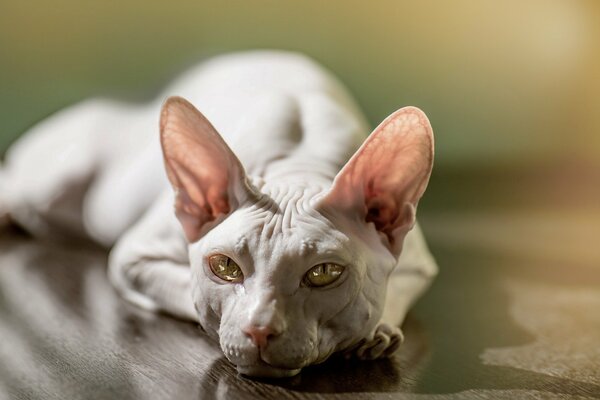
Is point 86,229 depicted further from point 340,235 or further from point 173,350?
point 340,235

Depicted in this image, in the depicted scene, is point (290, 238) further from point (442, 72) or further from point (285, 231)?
point (442, 72)

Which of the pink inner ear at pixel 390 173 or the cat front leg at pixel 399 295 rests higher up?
the pink inner ear at pixel 390 173

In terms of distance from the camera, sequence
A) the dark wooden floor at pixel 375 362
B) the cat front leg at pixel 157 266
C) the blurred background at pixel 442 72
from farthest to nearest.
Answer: the blurred background at pixel 442 72
the cat front leg at pixel 157 266
the dark wooden floor at pixel 375 362

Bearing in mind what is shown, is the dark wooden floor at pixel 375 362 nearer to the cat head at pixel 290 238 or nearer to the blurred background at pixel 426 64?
the cat head at pixel 290 238

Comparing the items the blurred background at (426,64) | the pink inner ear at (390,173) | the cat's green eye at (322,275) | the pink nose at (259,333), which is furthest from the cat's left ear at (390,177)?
the blurred background at (426,64)

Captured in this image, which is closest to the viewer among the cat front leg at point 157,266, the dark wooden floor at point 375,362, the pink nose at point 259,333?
the pink nose at point 259,333

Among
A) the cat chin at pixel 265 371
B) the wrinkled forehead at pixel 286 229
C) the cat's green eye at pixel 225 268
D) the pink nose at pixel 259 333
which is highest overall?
the wrinkled forehead at pixel 286 229

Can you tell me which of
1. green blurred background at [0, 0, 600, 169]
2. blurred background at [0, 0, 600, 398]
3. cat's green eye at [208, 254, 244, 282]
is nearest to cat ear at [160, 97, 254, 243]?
cat's green eye at [208, 254, 244, 282]
